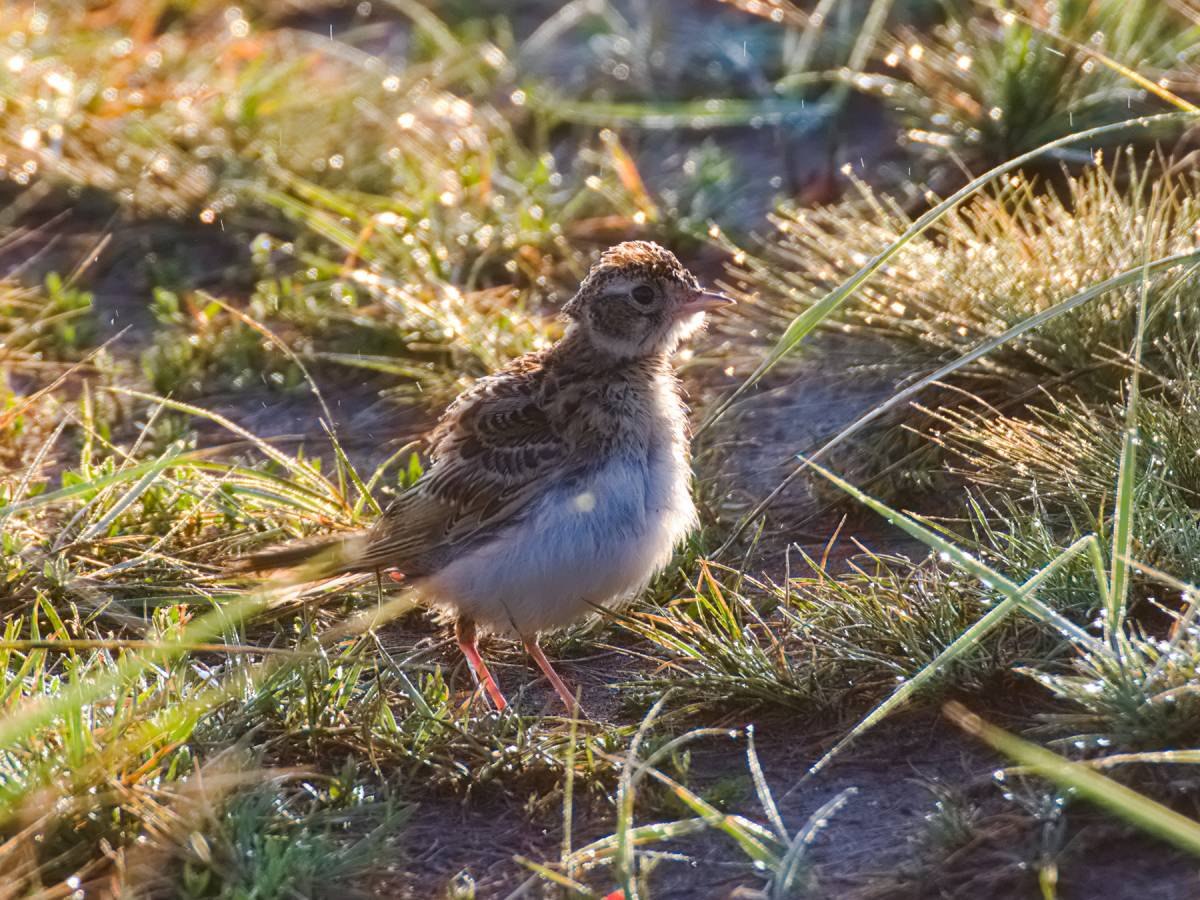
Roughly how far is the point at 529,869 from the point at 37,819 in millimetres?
1144

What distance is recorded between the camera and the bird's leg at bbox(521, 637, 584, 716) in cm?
470

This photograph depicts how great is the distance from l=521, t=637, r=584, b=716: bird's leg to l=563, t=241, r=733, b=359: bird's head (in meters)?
0.95

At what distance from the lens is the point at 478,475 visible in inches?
194

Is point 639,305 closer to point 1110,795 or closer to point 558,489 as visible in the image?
point 558,489

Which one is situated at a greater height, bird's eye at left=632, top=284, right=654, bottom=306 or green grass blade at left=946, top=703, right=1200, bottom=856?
bird's eye at left=632, top=284, right=654, bottom=306

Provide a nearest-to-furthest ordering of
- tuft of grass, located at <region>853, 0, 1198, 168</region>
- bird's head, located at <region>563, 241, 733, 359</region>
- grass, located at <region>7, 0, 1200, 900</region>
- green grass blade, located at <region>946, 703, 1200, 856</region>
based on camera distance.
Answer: green grass blade, located at <region>946, 703, 1200, 856</region>, grass, located at <region>7, 0, 1200, 900</region>, bird's head, located at <region>563, 241, 733, 359</region>, tuft of grass, located at <region>853, 0, 1198, 168</region>

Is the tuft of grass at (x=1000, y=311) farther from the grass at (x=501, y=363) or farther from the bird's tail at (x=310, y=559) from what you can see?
the bird's tail at (x=310, y=559)

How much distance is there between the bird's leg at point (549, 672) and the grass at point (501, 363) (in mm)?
149

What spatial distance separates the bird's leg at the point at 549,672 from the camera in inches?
185

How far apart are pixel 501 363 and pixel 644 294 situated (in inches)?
54.6

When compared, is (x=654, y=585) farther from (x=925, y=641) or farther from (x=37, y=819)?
(x=37, y=819)

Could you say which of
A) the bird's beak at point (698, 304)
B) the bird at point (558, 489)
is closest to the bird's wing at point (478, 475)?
the bird at point (558, 489)

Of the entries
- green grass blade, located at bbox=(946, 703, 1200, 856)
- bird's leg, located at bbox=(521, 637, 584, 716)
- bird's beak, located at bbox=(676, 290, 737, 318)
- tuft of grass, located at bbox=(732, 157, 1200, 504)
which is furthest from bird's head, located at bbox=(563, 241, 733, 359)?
green grass blade, located at bbox=(946, 703, 1200, 856)

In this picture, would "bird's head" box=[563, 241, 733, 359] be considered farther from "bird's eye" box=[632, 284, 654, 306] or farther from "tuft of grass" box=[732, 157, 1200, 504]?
"tuft of grass" box=[732, 157, 1200, 504]
